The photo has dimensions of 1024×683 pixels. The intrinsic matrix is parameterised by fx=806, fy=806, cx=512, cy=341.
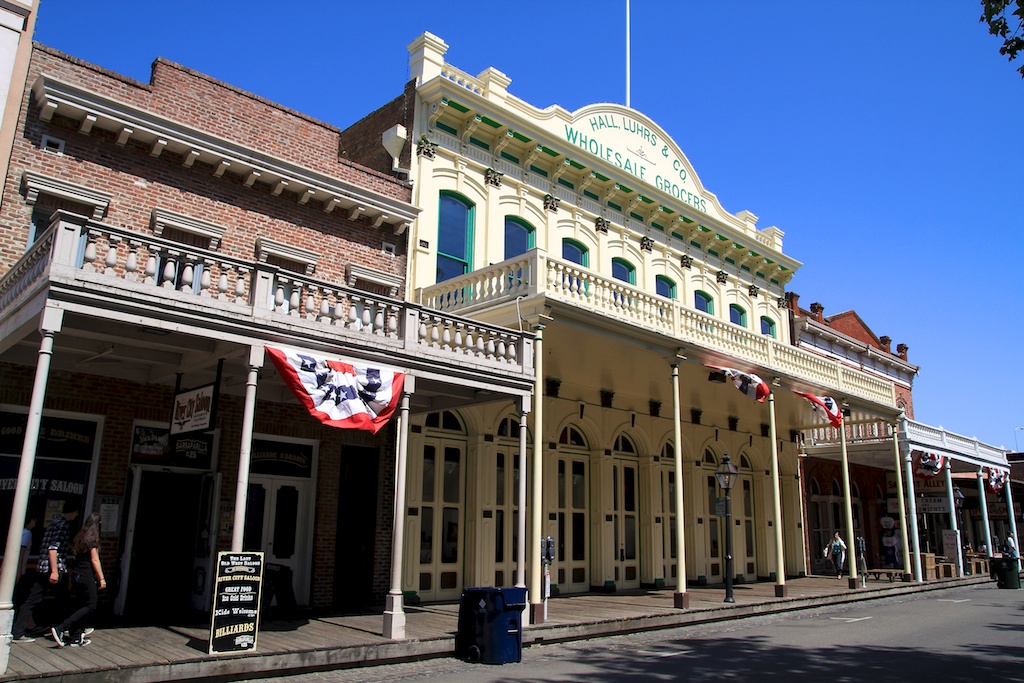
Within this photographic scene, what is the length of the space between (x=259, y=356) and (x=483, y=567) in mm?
8643

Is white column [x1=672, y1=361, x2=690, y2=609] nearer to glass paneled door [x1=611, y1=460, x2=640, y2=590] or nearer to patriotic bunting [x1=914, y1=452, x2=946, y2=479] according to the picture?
glass paneled door [x1=611, y1=460, x2=640, y2=590]

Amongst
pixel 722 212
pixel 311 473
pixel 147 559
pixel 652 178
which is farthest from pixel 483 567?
pixel 722 212

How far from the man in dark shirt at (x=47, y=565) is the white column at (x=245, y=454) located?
6.42 feet

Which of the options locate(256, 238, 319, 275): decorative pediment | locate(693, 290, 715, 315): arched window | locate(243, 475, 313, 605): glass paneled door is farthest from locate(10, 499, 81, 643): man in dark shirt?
locate(693, 290, 715, 315): arched window

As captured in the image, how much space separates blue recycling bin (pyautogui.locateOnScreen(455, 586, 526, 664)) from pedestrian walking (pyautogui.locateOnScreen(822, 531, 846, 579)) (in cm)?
1918

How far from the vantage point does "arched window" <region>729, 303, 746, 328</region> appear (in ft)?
84.5

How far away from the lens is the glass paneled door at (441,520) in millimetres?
16766

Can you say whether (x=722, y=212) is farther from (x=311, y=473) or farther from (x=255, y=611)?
(x=255, y=611)

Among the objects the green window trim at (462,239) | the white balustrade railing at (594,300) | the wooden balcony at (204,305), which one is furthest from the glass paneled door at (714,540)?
the wooden balcony at (204,305)

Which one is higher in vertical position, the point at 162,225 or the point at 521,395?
the point at 162,225

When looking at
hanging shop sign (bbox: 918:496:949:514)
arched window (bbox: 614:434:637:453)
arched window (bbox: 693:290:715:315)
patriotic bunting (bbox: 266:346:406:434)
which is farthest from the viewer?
hanging shop sign (bbox: 918:496:949:514)

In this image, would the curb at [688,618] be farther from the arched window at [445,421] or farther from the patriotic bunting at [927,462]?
the arched window at [445,421]

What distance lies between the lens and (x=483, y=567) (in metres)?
17.5

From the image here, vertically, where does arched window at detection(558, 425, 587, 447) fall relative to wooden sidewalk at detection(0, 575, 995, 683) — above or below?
above
